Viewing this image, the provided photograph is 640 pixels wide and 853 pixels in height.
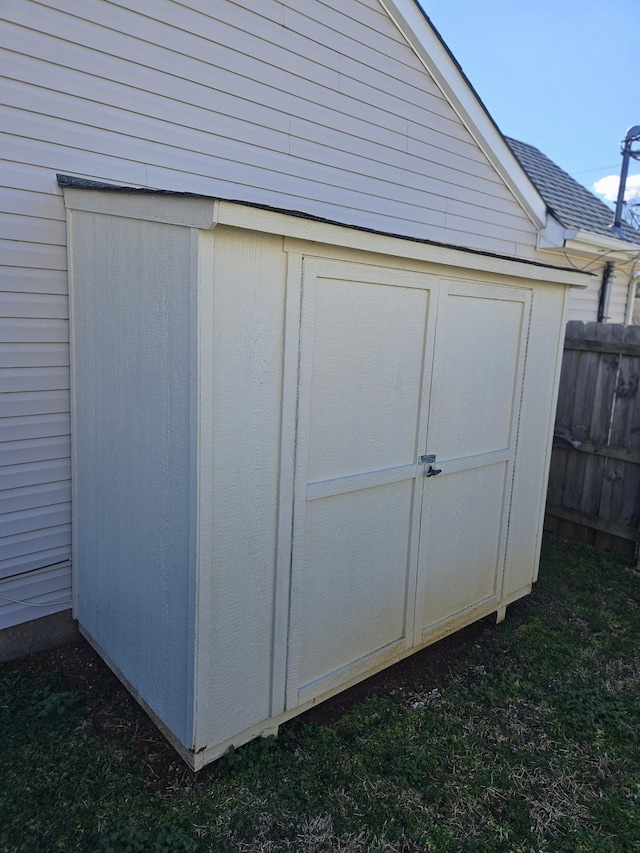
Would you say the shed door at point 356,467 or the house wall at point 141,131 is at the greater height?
the house wall at point 141,131

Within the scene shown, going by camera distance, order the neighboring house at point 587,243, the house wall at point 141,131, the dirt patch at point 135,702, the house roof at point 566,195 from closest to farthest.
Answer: the dirt patch at point 135,702 → the house wall at point 141,131 → the neighboring house at point 587,243 → the house roof at point 566,195

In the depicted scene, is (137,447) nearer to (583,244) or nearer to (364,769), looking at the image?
(364,769)

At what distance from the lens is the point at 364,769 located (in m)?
2.51

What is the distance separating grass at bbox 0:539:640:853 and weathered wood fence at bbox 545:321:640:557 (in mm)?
1903

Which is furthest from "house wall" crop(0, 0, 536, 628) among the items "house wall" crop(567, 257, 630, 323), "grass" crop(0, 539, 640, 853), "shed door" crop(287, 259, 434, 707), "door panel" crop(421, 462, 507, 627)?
"house wall" crop(567, 257, 630, 323)

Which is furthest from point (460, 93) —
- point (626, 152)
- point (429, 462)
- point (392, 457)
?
point (626, 152)

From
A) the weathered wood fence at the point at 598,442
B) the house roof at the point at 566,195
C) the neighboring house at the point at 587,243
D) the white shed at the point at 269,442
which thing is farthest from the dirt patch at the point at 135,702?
the house roof at the point at 566,195

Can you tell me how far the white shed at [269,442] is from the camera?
216cm

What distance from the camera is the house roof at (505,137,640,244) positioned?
291 inches

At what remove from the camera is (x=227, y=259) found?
2.07 meters

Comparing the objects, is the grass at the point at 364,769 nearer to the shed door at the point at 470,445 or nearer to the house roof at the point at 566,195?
the shed door at the point at 470,445

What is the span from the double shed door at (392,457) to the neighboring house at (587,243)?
11.4 feet

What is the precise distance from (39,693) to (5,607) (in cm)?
50

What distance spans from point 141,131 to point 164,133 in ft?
0.44
